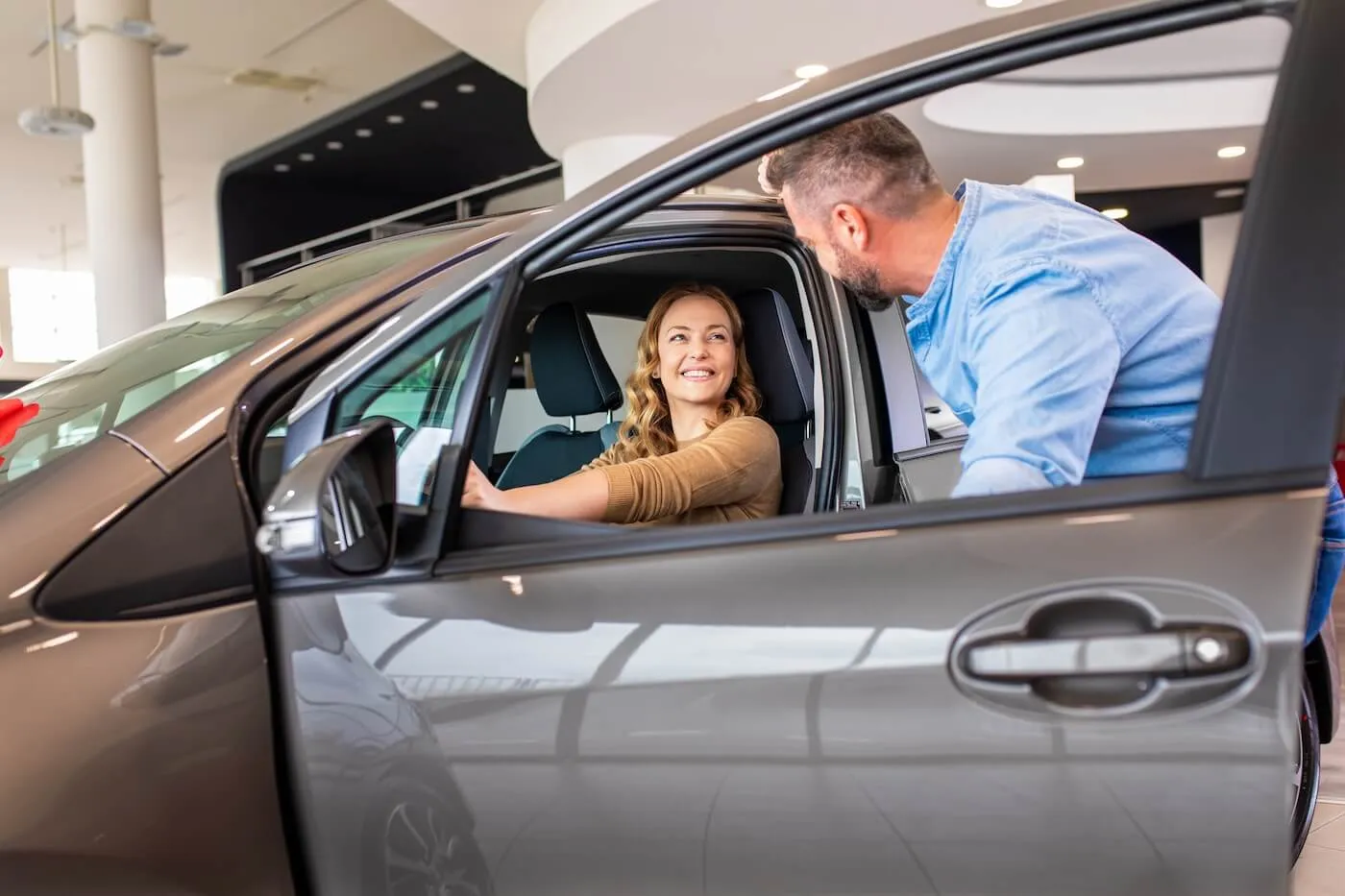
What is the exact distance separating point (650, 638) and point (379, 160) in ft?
37.5

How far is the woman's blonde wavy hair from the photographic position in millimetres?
1939

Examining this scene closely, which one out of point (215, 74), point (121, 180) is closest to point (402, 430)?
point (121, 180)

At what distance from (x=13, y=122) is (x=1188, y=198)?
1051cm

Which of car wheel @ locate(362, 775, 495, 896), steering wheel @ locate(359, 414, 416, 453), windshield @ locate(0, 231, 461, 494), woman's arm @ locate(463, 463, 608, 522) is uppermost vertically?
windshield @ locate(0, 231, 461, 494)

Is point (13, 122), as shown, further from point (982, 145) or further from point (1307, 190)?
point (1307, 190)

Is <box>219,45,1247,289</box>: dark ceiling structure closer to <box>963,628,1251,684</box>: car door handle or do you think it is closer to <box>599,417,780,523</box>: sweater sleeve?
<box>599,417,780,523</box>: sweater sleeve

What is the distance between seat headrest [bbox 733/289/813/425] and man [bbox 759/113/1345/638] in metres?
0.60

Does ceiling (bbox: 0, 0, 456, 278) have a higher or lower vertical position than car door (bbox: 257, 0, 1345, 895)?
higher

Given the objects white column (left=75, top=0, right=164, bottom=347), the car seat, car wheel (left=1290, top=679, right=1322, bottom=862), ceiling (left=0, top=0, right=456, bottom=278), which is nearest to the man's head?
the car seat

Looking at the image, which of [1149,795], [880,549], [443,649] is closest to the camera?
[1149,795]

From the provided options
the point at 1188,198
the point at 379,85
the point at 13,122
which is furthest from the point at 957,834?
the point at 13,122

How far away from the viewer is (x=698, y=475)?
5.57 ft

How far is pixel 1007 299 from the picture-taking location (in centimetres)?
101

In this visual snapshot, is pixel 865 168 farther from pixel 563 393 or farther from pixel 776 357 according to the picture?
pixel 563 393
